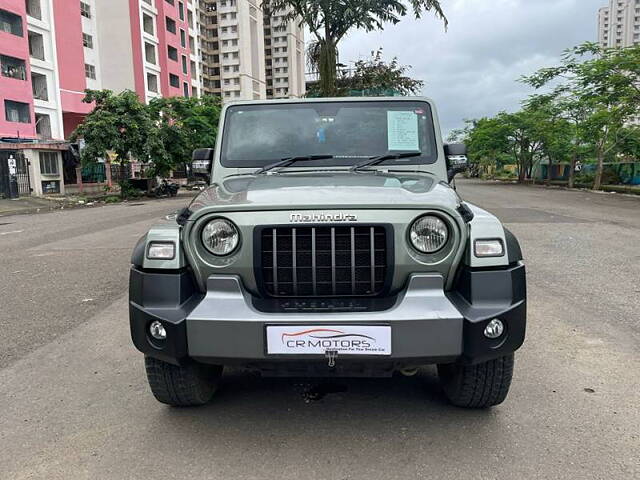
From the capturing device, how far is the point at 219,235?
2744 mm

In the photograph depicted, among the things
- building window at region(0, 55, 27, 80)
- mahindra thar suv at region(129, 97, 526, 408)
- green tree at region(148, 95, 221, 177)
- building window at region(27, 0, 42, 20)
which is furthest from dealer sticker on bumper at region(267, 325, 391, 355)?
building window at region(27, 0, 42, 20)

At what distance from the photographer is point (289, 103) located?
13.5 ft

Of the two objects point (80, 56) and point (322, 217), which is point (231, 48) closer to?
point (80, 56)

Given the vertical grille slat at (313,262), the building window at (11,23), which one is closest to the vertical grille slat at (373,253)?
the vertical grille slat at (313,262)

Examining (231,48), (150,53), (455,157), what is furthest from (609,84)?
(231,48)

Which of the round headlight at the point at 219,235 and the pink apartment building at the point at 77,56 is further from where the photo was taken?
the pink apartment building at the point at 77,56

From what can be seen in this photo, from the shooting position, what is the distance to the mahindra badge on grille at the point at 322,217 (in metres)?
2.66

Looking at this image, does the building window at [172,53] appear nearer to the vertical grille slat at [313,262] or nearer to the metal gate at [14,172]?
the metal gate at [14,172]

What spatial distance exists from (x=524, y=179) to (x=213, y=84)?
58.6 meters

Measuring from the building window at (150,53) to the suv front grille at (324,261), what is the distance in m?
51.2

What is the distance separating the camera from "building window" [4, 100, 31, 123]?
31.1 metres

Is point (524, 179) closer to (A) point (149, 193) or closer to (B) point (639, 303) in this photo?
(A) point (149, 193)

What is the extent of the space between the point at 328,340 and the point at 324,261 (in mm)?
413

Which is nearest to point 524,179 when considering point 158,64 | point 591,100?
point 591,100
